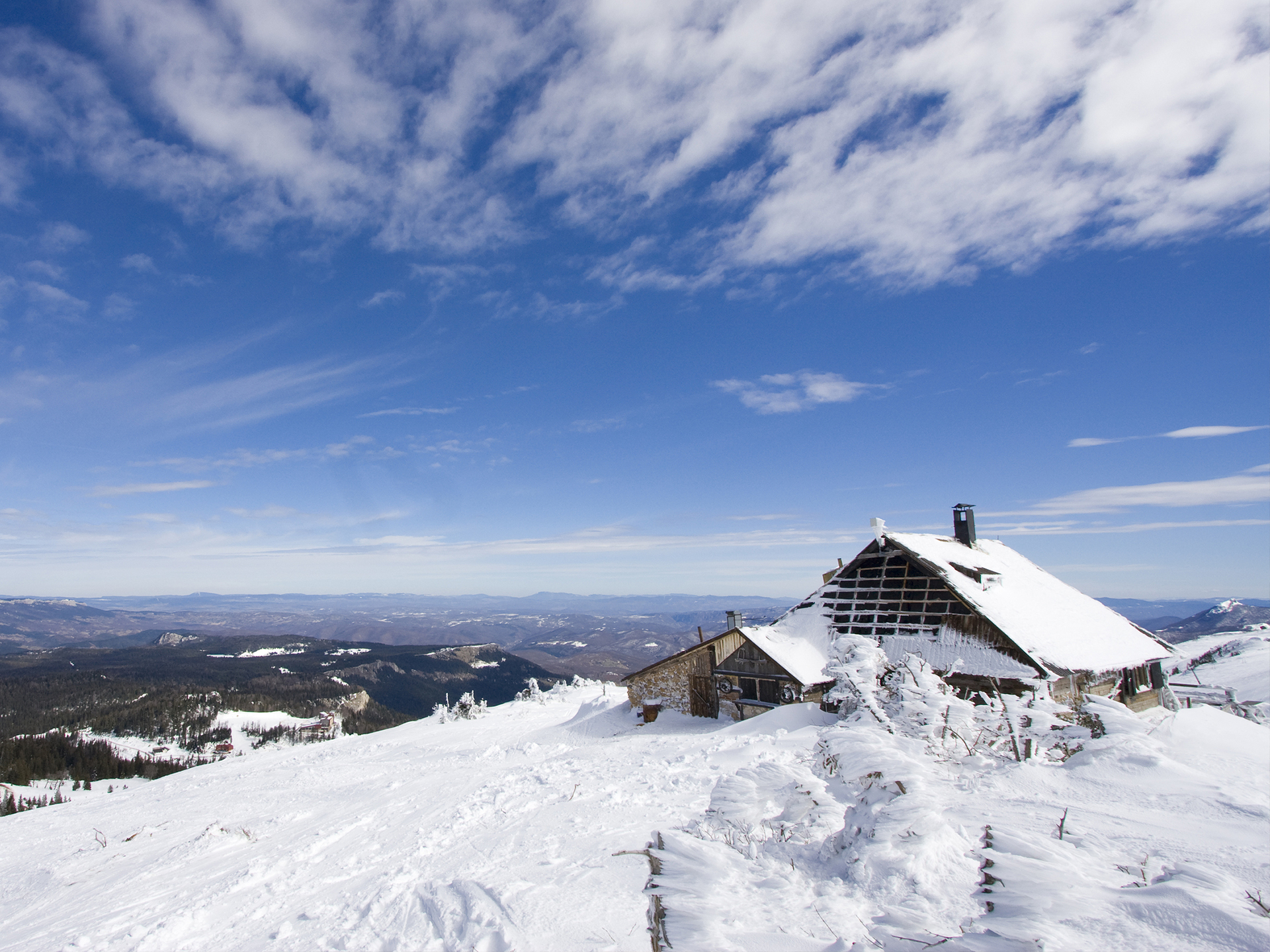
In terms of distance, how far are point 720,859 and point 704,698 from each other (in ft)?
75.6

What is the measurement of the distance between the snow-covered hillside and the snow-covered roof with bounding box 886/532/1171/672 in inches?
227


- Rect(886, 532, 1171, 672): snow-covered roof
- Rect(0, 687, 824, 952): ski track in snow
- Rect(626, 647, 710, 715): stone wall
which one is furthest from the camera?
Rect(626, 647, 710, 715): stone wall

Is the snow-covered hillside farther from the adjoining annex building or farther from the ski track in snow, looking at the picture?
the adjoining annex building

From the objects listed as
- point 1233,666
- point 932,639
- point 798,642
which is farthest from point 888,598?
point 1233,666

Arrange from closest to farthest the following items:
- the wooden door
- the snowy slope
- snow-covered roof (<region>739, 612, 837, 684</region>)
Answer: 1. snow-covered roof (<region>739, 612, 837, 684</region>)
2. the wooden door
3. the snowy slope

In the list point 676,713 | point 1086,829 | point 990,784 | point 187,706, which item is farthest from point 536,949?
point 187,706

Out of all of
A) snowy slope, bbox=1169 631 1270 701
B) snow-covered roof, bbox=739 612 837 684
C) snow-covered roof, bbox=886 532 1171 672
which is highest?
snow-covered roof, bbox=886 532 1171 672

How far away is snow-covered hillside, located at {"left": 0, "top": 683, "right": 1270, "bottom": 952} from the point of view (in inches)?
146

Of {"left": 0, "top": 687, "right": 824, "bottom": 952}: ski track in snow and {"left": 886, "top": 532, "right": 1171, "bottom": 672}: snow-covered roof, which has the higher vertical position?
{"left": 886, "top": 532, "right": 1171, "bottom": 672}: snow-covered roof

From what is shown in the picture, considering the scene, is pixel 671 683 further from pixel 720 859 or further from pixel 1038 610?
pixel 720 859

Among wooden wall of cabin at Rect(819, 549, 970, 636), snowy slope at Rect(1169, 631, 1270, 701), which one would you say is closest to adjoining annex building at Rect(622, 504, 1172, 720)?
wooden wall of cabin at Rect(819, 549, 970, 636)

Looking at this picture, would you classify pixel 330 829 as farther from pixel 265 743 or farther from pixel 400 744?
pixel 265 743

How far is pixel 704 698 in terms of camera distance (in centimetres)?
2695

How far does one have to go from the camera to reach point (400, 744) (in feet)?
93.2
